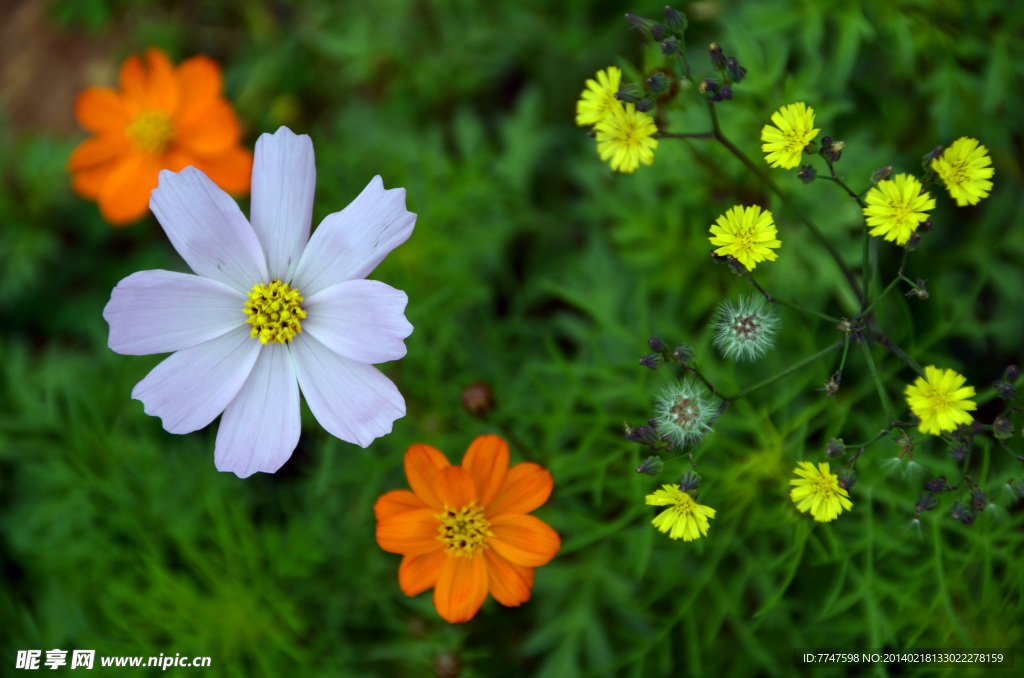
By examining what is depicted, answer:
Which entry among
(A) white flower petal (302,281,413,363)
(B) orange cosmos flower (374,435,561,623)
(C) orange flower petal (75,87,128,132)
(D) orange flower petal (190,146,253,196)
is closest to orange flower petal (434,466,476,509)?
(B) orange cosmos flower (374,435,561,623)

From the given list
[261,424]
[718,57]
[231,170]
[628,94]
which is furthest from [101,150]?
[718,57]

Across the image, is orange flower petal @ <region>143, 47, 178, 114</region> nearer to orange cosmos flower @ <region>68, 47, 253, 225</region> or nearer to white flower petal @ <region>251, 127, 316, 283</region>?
orange cosmos flower @ <region>68, 47, 253, 225</region>

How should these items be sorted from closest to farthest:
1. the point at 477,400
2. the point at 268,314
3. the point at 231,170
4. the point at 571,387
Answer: the point at 268,314 → the point at 477,400 → the point at 571,387 → the point at 231,170

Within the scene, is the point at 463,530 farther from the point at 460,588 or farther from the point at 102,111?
the point at 102,111

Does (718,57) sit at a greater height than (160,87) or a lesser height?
lesser

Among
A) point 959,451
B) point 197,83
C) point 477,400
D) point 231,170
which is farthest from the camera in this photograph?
point 197,83

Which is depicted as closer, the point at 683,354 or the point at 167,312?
the point at 683,354

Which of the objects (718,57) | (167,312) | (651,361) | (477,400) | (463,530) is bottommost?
(463,530)

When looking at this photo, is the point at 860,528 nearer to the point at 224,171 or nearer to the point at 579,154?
the point at 579,154
